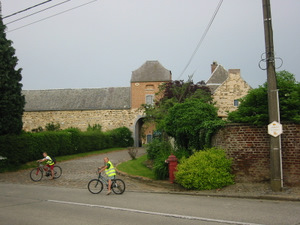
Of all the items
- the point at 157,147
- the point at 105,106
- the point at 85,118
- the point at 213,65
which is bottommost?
the point at 157,147

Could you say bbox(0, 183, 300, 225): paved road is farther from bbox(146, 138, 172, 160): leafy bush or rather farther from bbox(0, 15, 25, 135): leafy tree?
bbox(0, 15, 25, 135): leafy tree

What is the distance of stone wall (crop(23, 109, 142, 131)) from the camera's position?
45594 millimetres

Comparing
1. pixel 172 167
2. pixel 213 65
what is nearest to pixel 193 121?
pixel 172 167

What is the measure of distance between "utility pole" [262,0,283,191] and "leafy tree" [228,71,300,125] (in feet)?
2.14

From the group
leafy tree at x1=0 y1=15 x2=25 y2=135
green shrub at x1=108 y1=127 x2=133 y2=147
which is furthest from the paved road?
green shrub at x1=108 y1=127 x2=133 y2=147

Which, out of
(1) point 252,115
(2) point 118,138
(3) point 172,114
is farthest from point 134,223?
(2) point 118,138

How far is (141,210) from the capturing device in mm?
8602

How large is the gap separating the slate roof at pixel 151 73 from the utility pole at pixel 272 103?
33.6 meters

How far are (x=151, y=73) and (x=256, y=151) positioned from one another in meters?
34.8

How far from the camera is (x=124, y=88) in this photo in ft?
159

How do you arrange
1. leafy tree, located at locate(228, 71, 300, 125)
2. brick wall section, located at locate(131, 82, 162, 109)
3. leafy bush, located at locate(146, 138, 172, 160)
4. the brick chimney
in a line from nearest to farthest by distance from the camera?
leafy tree, located at locate(228, 71, 300, 125) < leafy bush, located at locate(146, 138, 172, 160) < brick wall section, located at locate(131, 82, 162, 109) < the brick chimney

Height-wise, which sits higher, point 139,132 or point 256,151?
point 139,132

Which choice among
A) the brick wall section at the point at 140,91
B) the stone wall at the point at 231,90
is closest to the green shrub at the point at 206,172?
the stone wall at the point at 231,90

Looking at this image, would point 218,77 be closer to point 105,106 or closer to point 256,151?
point 105,106
